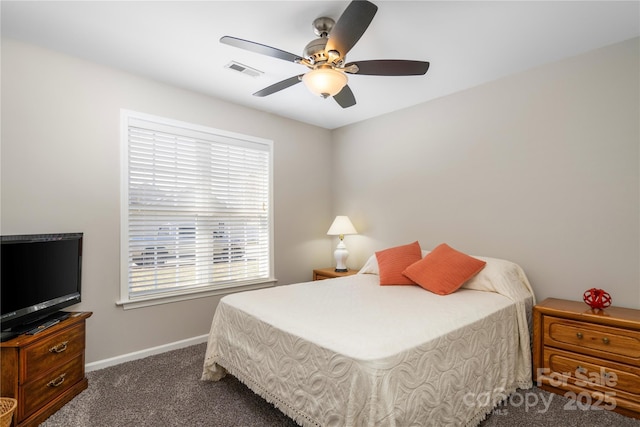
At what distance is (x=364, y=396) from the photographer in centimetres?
140

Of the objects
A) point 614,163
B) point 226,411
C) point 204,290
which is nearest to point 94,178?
point 204,290

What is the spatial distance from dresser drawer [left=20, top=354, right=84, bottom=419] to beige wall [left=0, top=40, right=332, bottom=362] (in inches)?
14.9

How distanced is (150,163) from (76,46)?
1.02 metres

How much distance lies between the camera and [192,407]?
2.17 meters

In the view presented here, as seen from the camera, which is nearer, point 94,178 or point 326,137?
point 94,178

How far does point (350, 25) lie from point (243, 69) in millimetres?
1388

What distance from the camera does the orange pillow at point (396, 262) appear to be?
3004 millimetres

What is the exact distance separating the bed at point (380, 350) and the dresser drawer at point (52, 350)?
0.93 m

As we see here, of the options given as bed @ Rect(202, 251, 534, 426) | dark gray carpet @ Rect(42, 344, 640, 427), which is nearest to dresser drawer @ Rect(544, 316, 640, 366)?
bed @ Rect(202, 251, 534, 426)

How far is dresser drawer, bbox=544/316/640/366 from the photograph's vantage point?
2.06 m

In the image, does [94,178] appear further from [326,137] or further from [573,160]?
[573,160]

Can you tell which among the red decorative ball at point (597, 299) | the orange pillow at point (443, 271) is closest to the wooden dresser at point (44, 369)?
the orange pillow at point (443, 271)

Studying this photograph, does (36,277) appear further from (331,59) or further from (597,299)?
(597,299)

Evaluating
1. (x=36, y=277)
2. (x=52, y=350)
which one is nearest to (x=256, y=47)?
(x=36, y=277)
